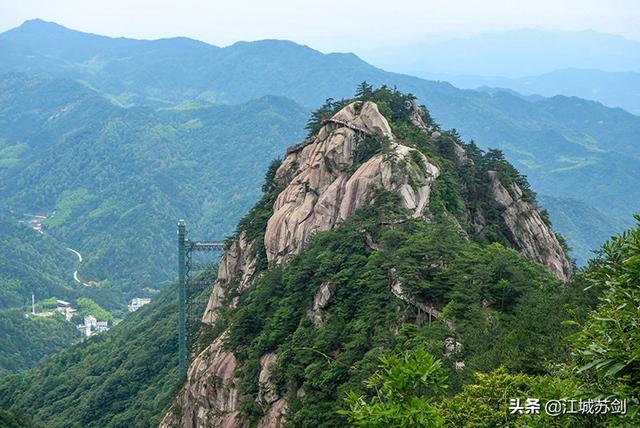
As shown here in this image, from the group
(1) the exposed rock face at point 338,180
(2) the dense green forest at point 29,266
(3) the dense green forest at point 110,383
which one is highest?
(1) the exposed rock face at point 338,180

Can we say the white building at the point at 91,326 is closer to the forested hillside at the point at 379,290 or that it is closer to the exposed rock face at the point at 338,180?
the forested hillside at the point at 379,290

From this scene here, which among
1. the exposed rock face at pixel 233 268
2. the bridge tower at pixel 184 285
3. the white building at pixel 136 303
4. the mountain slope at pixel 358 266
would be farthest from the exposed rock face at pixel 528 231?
the white building at pixel 136 303

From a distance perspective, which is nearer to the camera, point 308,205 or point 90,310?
point 308,205

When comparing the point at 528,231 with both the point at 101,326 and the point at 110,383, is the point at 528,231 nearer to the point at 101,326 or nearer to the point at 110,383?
the point at 110,383

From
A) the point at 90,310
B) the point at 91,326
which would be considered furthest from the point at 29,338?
the point at 90,310

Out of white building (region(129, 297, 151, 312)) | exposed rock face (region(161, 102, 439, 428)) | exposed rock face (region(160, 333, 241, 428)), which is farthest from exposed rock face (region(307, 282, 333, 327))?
white building (region(129, 297, 151, 312))

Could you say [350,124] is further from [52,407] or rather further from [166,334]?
[52,407]

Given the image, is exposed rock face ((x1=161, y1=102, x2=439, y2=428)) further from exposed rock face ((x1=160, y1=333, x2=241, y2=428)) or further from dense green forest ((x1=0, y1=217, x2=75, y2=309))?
dense green forest ((x1=0, y1=217, x2=75, y2=309))
